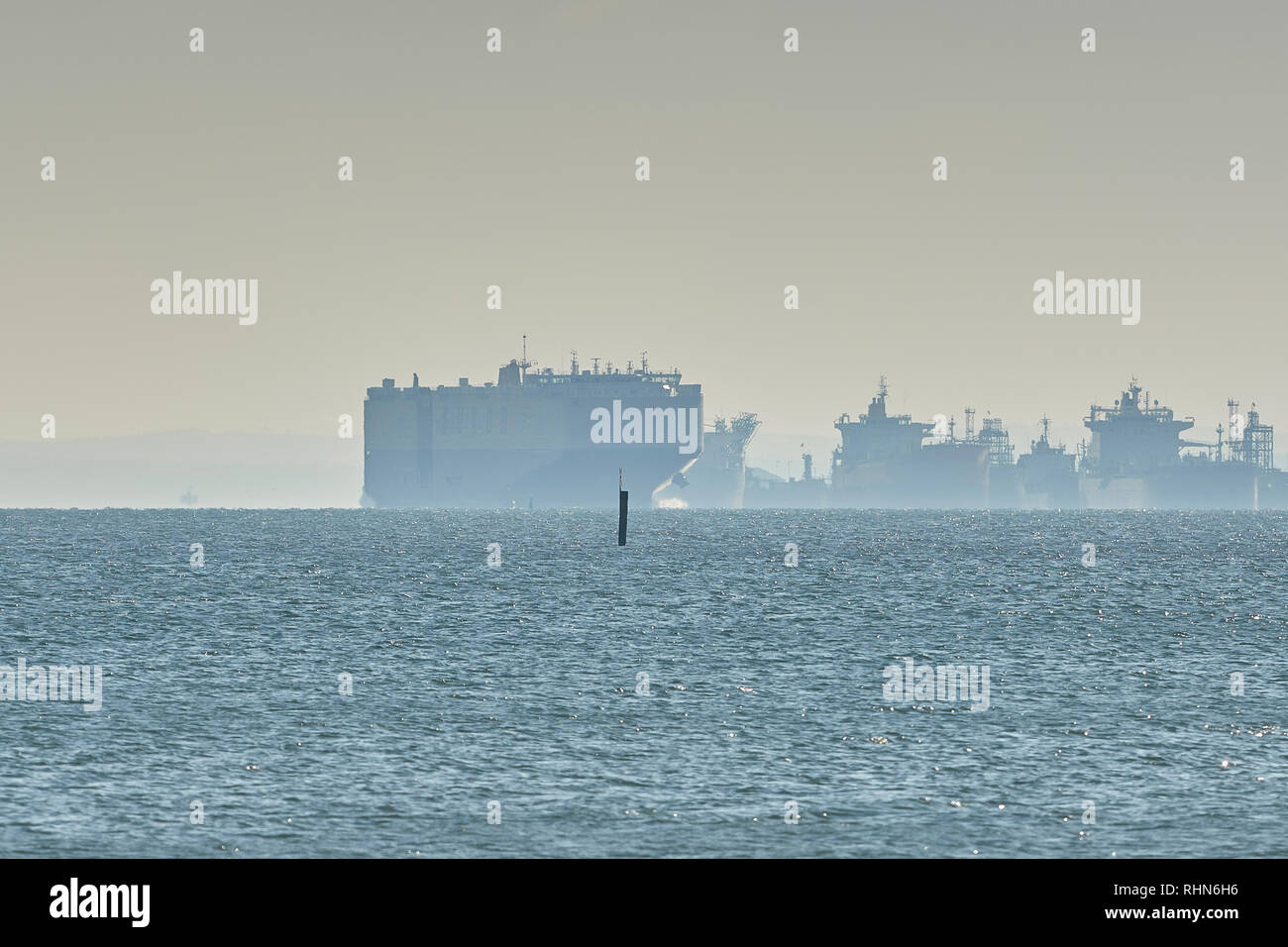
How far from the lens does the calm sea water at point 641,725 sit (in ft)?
65.4

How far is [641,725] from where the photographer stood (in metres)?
29.0

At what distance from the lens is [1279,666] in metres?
39.9

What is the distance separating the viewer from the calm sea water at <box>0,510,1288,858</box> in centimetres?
1994
